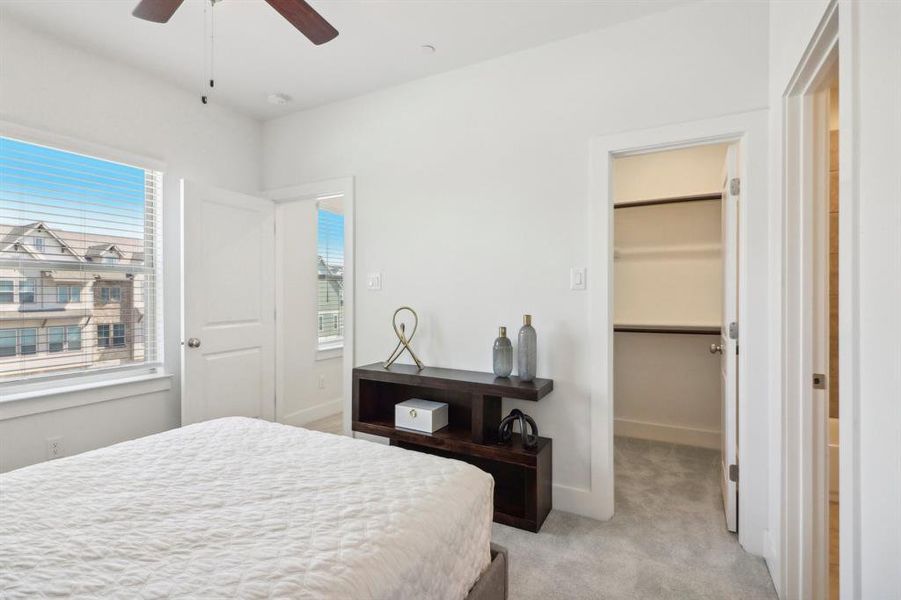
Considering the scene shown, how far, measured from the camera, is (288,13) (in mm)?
1783

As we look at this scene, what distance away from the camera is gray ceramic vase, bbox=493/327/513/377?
2604 millimetres

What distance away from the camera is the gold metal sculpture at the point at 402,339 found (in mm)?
3014

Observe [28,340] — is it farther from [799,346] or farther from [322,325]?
[799,346]

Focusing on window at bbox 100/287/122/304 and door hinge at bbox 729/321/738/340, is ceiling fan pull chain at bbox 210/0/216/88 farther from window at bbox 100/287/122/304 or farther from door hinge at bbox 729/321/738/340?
door hinge at bbox 729/321/738/340

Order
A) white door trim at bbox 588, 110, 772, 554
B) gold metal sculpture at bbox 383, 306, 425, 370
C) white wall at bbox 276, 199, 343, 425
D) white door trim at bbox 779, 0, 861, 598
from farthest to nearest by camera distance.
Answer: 1. white wall at bbox 276, 199, 343, 425
2. gold metal sculpture at bbox 383, 306, 425, 370
3. white door trim at bbox 588, 110, 772, 554
4. white door trim at bbox 779, 0, 861, 598

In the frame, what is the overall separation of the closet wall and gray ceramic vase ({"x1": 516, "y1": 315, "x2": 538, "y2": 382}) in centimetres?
153

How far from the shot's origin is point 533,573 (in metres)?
2.02

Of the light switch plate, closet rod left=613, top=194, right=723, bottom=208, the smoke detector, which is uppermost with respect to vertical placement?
the smoke detector

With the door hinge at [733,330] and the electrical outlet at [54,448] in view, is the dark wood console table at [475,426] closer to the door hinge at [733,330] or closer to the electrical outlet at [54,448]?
the door hinge at [733,330]

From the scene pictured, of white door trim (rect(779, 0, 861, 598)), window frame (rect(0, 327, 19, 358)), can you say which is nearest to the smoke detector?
window frame (rect(0, 327, 19, 358))

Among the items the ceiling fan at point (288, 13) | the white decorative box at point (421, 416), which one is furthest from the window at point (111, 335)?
the ceiling fan at point (288, 13)

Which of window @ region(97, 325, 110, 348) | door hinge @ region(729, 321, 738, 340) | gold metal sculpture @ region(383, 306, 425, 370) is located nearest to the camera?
door hinge @ region(729, 321, 738, 340)

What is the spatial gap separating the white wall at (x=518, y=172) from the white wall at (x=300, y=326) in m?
1.03
